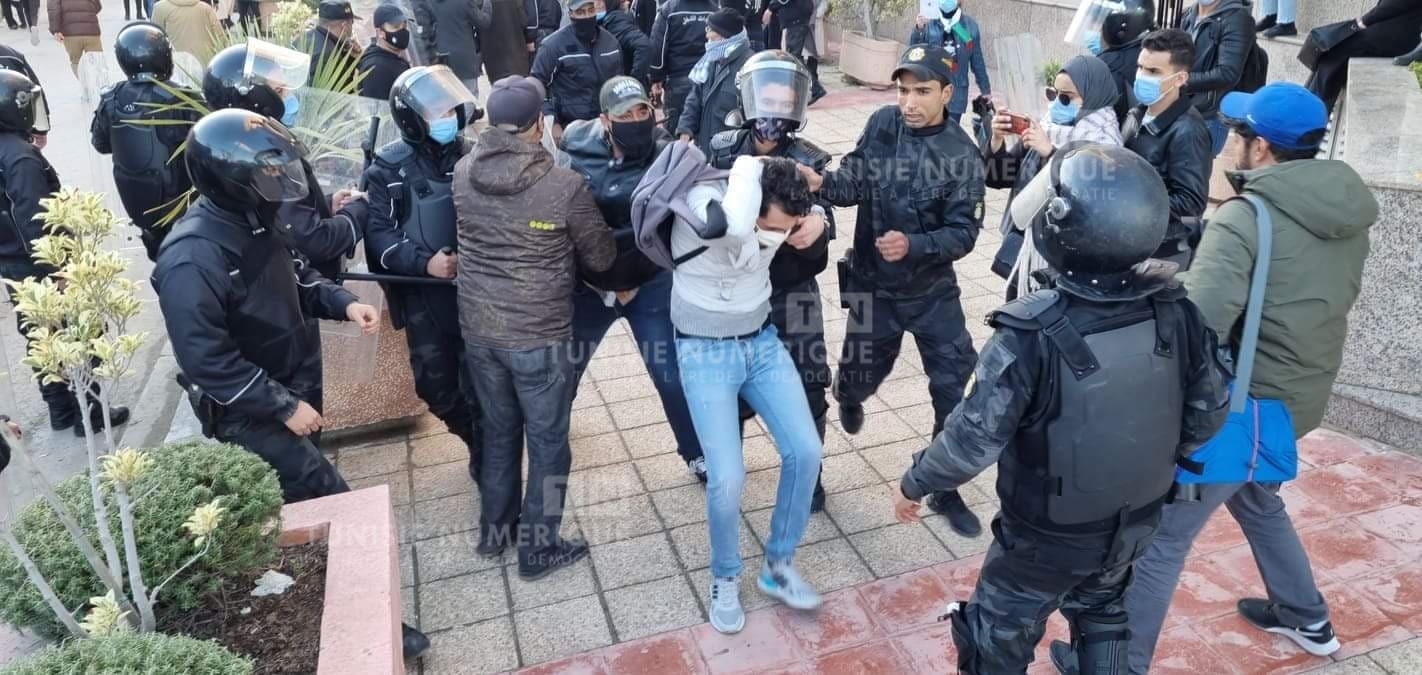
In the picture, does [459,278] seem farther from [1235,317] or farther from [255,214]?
[1235,317]

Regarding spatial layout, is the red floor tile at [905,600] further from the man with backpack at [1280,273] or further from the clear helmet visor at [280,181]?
the clear helmet visor at [280,181]

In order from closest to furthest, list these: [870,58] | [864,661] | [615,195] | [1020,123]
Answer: [864,661] < [615,195] < [1020,123] < [870,58]

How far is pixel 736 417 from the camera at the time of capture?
362cm

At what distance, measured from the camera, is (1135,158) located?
2543mm

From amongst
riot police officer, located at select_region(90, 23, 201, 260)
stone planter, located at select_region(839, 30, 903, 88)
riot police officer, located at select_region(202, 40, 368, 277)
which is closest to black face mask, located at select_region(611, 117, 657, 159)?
riot police officer, located at select_region(202, 40, 368, 277)

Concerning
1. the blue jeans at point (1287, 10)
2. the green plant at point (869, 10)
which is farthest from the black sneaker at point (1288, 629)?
the green plant at point (869, 10)

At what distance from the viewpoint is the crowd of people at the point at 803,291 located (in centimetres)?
257

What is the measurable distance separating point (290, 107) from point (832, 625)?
3206 mm

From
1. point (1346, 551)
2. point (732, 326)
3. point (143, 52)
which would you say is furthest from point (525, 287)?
point (1346, 551)

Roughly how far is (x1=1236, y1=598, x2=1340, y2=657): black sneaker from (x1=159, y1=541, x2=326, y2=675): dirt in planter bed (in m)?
3.07

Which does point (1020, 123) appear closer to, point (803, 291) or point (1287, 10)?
point (803, 291)

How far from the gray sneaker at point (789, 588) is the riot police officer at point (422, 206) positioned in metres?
1.46

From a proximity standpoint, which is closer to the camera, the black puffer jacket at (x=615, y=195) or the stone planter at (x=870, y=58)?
the black puffer jacket at (x=615, y=195)

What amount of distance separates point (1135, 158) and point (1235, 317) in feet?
2.56
